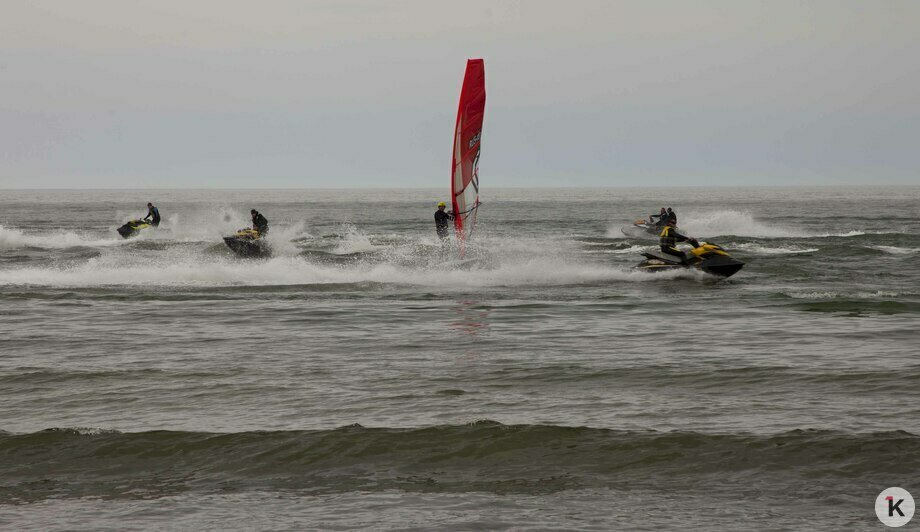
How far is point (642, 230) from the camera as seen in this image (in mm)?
36938

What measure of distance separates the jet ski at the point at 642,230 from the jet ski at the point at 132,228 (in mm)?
20473

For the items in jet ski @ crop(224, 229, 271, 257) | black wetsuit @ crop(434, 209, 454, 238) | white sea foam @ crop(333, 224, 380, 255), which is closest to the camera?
black wetsuit @ crop(434, 209, 454, 238)

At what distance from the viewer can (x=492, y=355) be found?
12.6m

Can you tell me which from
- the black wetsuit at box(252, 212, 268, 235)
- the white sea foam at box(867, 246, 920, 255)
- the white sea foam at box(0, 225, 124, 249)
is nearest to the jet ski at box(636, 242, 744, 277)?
the white sea foam at box(867, 246, 920, 255)

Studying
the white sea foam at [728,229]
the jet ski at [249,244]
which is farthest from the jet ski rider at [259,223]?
the white sea foam at [728,229]

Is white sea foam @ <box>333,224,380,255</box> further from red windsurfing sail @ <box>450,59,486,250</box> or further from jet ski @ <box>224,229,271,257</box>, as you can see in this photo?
red windsurfing sail @ <box>450,59,486,250</box>

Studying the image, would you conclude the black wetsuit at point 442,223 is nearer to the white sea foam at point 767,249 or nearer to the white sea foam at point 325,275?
the white sea foam at point 325,275

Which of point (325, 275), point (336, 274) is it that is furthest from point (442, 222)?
point (325, 275)

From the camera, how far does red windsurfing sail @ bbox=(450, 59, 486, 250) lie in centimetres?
1984

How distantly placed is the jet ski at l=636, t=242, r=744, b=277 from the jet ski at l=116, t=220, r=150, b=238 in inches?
986

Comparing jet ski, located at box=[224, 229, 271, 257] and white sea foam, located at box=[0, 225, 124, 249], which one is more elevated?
jet ski, located at box=[224, 229, 271, 257]

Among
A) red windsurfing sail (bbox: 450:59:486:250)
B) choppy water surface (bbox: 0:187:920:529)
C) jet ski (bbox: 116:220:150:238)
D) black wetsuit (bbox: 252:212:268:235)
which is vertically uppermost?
red windsurfing sail (bbox: 450:59:486:250)

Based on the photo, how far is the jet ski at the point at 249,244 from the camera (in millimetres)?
28672

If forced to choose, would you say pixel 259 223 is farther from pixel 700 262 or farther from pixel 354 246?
pixel 700 262
